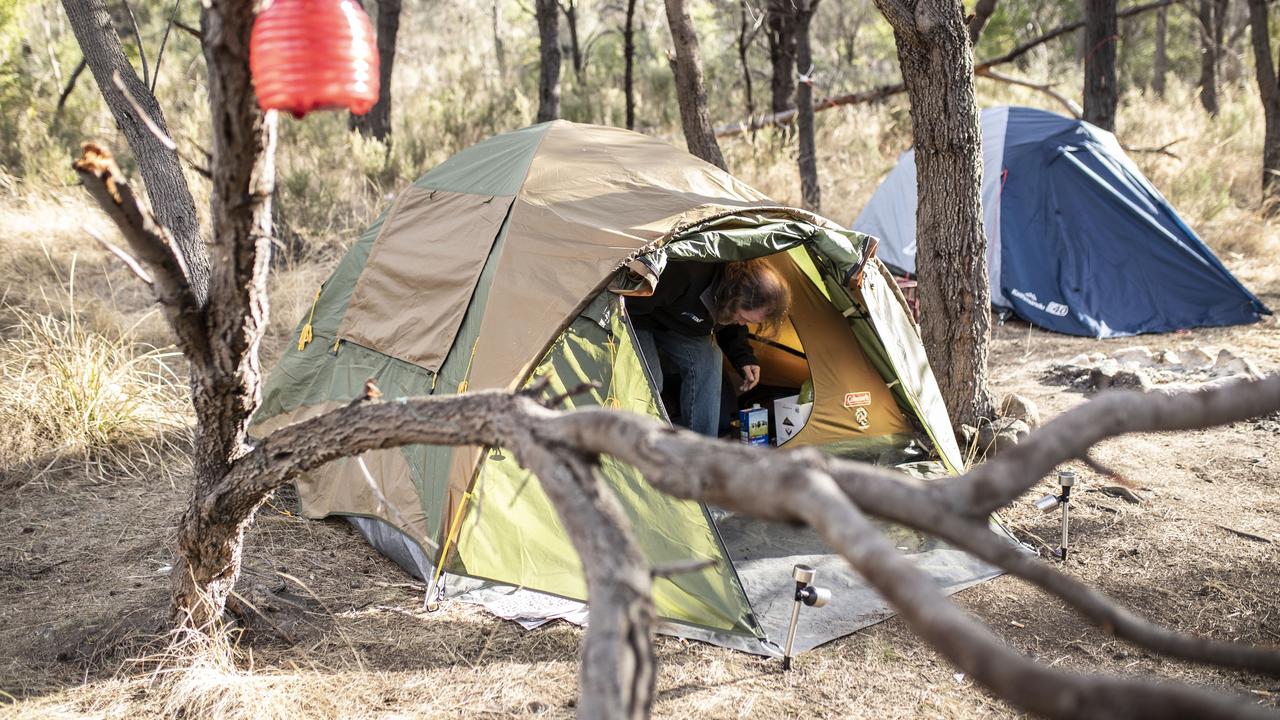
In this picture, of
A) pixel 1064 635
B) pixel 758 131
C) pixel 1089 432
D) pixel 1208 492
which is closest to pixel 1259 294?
pixel 1208 492

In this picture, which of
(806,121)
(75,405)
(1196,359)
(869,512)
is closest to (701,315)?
(869,512)

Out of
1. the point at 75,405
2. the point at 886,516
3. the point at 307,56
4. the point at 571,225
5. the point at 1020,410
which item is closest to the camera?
the point at 886,516

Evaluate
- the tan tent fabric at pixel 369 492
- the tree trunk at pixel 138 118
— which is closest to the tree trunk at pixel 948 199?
the tan tent fabric at pixel 369 492

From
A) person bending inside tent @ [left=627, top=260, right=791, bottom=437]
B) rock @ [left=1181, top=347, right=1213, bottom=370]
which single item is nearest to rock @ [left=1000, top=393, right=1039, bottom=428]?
person bending inside tent @ [left=627, top=260, right=791, bottom=437]

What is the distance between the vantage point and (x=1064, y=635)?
131 inches

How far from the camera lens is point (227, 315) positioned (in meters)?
2.43

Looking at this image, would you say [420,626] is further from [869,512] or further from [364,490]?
[869,512]

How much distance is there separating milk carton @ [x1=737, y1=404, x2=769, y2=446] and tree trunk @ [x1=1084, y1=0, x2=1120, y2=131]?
5.60 meters

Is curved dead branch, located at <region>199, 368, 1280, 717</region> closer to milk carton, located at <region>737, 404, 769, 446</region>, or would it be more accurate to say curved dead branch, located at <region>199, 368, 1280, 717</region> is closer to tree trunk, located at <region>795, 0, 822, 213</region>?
milk carton, located at <region>737, 404, 769, 446</region>

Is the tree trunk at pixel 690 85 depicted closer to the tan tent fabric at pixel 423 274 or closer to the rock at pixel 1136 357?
the tan tent fabric at pixel 423 274

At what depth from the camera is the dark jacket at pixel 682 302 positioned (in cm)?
412

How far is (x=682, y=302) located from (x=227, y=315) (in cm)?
214

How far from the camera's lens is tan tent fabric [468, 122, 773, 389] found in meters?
3.46

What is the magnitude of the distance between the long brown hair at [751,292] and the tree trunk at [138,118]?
249 cm
